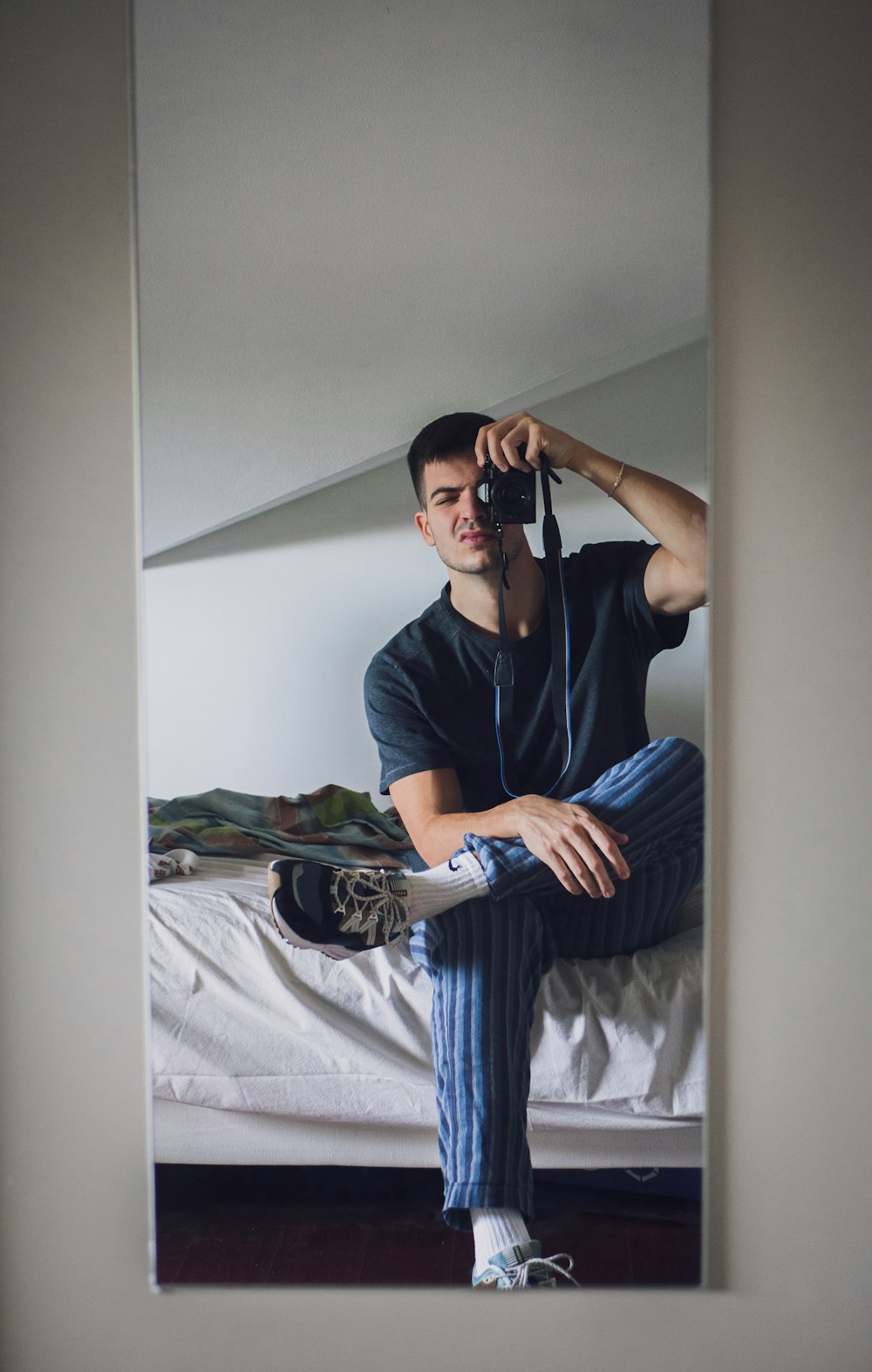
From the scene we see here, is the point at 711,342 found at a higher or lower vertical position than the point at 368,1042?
higher

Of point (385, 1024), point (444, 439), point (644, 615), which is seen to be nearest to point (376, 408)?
point (444, 439)

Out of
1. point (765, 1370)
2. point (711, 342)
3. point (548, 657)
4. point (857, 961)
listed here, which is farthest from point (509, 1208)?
point (711, 342)

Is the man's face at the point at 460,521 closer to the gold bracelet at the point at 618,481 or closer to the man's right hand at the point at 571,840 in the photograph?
the gold bracelet at the point at 618,481

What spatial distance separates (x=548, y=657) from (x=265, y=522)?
1.25 feet

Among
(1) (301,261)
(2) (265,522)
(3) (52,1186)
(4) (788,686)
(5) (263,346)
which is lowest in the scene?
(3) (52,1186)

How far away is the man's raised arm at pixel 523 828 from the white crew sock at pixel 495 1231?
0.40 meters

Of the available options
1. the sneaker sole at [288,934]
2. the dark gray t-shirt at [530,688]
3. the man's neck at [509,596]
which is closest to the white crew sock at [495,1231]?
the sneaker sole at [288,934]

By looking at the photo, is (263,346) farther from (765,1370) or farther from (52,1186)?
(765,1370)

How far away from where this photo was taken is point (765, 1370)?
131cm

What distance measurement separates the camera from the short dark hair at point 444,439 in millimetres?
1257

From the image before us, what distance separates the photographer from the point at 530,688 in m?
1.27

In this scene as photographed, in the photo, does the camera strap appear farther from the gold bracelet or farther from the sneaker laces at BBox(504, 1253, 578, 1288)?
the sneaker laces at BBox(504, 1253, 578, 1288)

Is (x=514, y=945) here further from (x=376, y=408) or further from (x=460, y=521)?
(x=376, y=408)

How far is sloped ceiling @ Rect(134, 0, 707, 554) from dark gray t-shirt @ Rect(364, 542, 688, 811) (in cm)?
23
